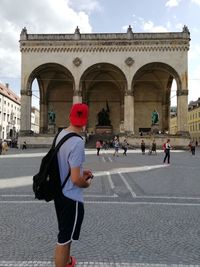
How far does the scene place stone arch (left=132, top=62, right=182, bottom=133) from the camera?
180ft

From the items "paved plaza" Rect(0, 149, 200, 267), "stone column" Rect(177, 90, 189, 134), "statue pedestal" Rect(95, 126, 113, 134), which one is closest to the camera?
"paved plaza" Rect(0, 149, 200, 267)

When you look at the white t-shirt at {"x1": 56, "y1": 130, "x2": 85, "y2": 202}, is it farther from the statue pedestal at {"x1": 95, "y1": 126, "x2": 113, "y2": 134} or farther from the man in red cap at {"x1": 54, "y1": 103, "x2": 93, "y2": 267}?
the statue pedestal at {"x1": 95, "y1": 126, "x2": 113, "y2": 134}

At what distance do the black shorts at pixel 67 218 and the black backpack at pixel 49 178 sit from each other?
0.32ft

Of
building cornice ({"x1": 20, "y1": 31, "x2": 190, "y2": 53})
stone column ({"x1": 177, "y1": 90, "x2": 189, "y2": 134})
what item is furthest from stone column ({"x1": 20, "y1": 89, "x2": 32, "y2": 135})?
stone column ({"x1": 177, "y1": 90, "x2": 189, "y2": 134})

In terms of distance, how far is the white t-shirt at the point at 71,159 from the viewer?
3.38 metres

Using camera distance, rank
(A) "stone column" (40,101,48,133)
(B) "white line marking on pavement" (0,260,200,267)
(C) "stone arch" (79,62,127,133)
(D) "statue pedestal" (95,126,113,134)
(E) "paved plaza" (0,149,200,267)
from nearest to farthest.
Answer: (B) "white line marking on pavement" (0,260,200,267) → (E) "paved plaza" (0,149,200,267) → (D) "statue pedestal" (95,126,113,134) → (A) "stone column" (40,101,48,133) → (C) "stone arch" (79,62,127,133)

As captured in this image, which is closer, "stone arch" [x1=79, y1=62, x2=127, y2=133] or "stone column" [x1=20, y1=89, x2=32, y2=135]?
"stone column" [x1=20, y1=89, x2=32, y2=135]

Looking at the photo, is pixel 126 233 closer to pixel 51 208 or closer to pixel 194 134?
pixel 51 208

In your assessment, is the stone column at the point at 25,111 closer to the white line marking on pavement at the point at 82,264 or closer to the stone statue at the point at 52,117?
the stone statue at the point at 52,117

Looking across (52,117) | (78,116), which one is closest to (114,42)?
(52,117)

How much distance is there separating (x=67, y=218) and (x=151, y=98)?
53.7 meters

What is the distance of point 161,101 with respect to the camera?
55875 mm

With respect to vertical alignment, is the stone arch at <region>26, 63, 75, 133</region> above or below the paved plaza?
above

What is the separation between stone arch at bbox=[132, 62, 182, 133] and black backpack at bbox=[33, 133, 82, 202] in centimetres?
5183
